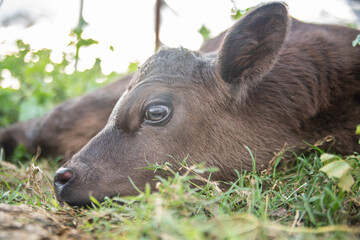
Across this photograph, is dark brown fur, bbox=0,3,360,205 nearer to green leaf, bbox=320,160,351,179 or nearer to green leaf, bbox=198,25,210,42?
green leaf, bbox=320,160,351,179

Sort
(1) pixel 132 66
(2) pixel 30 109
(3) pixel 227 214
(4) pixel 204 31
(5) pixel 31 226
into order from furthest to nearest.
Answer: (1) pixel 132 66 → (2) pixel 30 109 → (4) pixel 204 31 → (3) pixel 227 214 → (5) pixel 31 226

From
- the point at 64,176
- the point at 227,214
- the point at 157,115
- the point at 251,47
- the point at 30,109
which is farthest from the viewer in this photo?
the point at 30,109

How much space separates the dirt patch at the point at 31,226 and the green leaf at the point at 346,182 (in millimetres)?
1320

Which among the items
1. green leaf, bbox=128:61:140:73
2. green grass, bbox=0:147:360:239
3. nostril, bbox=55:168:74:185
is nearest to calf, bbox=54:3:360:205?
nostril, bbox=55:168:74:185

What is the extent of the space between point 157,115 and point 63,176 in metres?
0.81

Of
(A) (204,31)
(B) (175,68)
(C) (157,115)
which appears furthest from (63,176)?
(A) (204,31)

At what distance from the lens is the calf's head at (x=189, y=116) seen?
2.66 meters

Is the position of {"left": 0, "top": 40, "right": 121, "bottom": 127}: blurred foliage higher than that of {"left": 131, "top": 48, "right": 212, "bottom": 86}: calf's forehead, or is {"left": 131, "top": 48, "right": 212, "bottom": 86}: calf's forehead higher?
{"left": 131, "top": 48, "right": 212, "bottom": 86}: calf's forehead

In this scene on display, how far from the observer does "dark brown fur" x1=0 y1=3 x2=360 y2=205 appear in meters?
2.69

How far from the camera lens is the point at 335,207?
1885 millimetres

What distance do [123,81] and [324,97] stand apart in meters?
3.04

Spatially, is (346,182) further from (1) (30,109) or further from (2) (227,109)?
(1) (30,109)

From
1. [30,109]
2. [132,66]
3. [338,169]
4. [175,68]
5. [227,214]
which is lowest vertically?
[30,109]

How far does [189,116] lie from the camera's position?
284cm
